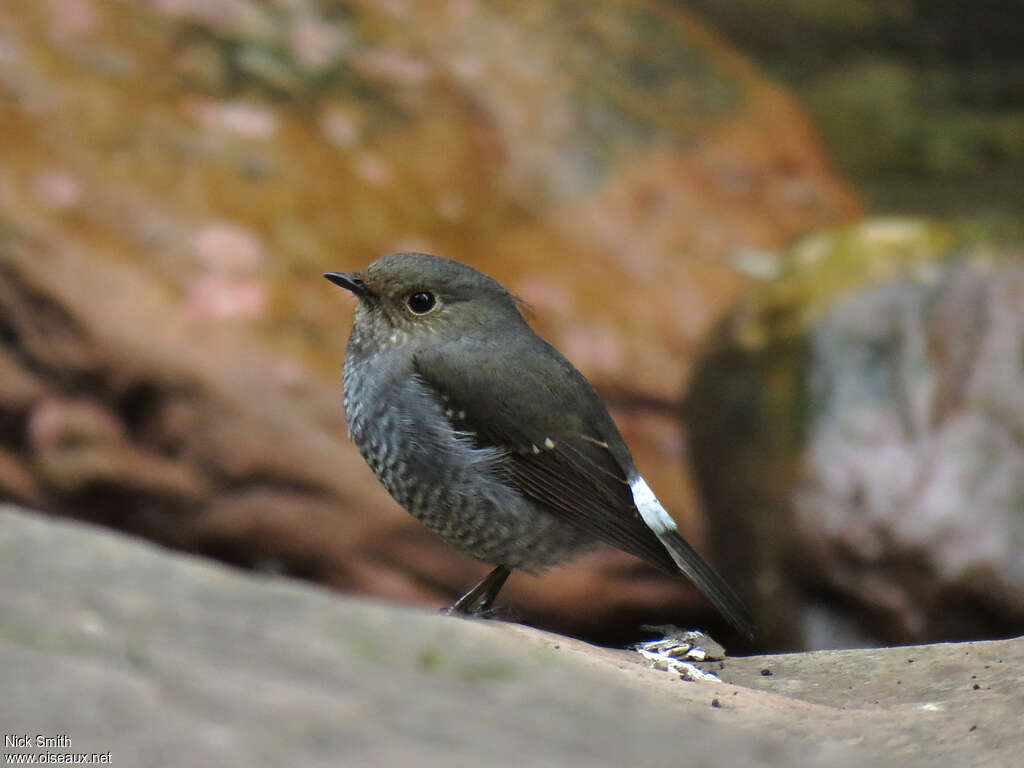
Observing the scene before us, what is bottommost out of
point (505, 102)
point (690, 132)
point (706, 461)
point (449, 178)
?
point (706, 461)

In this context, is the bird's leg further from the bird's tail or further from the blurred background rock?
the blurred background rock

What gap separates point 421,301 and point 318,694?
2143mm

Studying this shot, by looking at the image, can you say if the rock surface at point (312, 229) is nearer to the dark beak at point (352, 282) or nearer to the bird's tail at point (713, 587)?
the dark beak at point (352, 282)

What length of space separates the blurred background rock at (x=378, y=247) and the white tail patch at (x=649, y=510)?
1272 mm

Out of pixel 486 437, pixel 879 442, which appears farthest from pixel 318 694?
pixel 879 442

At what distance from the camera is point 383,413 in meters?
3.65

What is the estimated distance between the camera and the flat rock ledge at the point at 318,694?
5.50 ft

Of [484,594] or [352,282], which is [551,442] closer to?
[484,594]

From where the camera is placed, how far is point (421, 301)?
3854 millimetres

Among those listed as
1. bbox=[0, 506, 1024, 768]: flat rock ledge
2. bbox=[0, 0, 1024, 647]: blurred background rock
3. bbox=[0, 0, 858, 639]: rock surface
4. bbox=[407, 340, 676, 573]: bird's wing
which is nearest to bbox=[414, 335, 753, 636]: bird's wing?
bbox=[407, 340, 676, 573]: bird's wing

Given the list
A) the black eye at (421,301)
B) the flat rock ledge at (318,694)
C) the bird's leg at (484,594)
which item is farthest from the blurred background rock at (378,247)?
the flat rock ledge at (318,694)

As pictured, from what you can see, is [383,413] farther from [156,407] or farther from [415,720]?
[156,407]

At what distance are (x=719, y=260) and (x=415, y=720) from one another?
5966 millimetres

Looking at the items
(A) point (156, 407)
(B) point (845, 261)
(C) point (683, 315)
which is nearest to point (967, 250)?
(B) point (845, 261)
